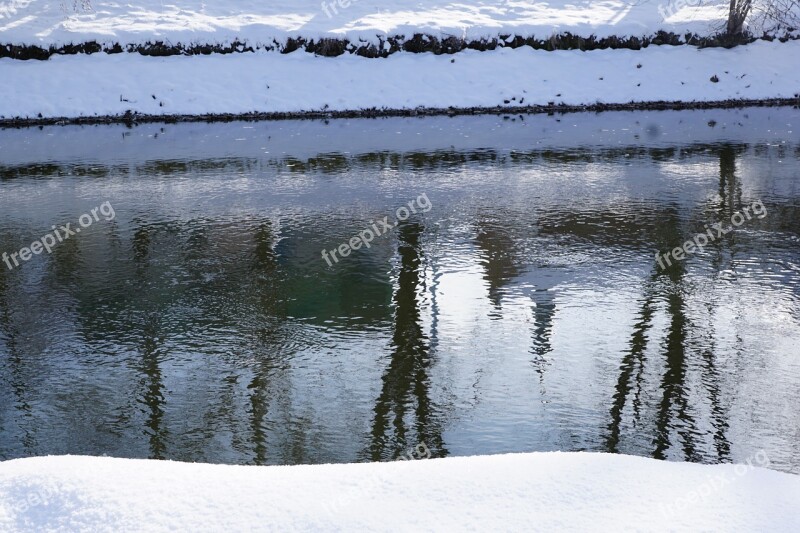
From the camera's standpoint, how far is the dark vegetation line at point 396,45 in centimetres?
2862

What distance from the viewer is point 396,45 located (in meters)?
29.7

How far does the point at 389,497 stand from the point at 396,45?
27.0m

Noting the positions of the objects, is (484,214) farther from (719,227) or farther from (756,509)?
(756,509)

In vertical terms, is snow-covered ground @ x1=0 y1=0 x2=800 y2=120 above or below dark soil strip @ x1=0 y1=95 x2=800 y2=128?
above

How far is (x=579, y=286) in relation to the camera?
9.62 metres

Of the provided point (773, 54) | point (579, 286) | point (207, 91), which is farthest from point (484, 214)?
point (773, 54)

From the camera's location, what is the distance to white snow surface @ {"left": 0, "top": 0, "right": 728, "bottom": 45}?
2988 centimetres
